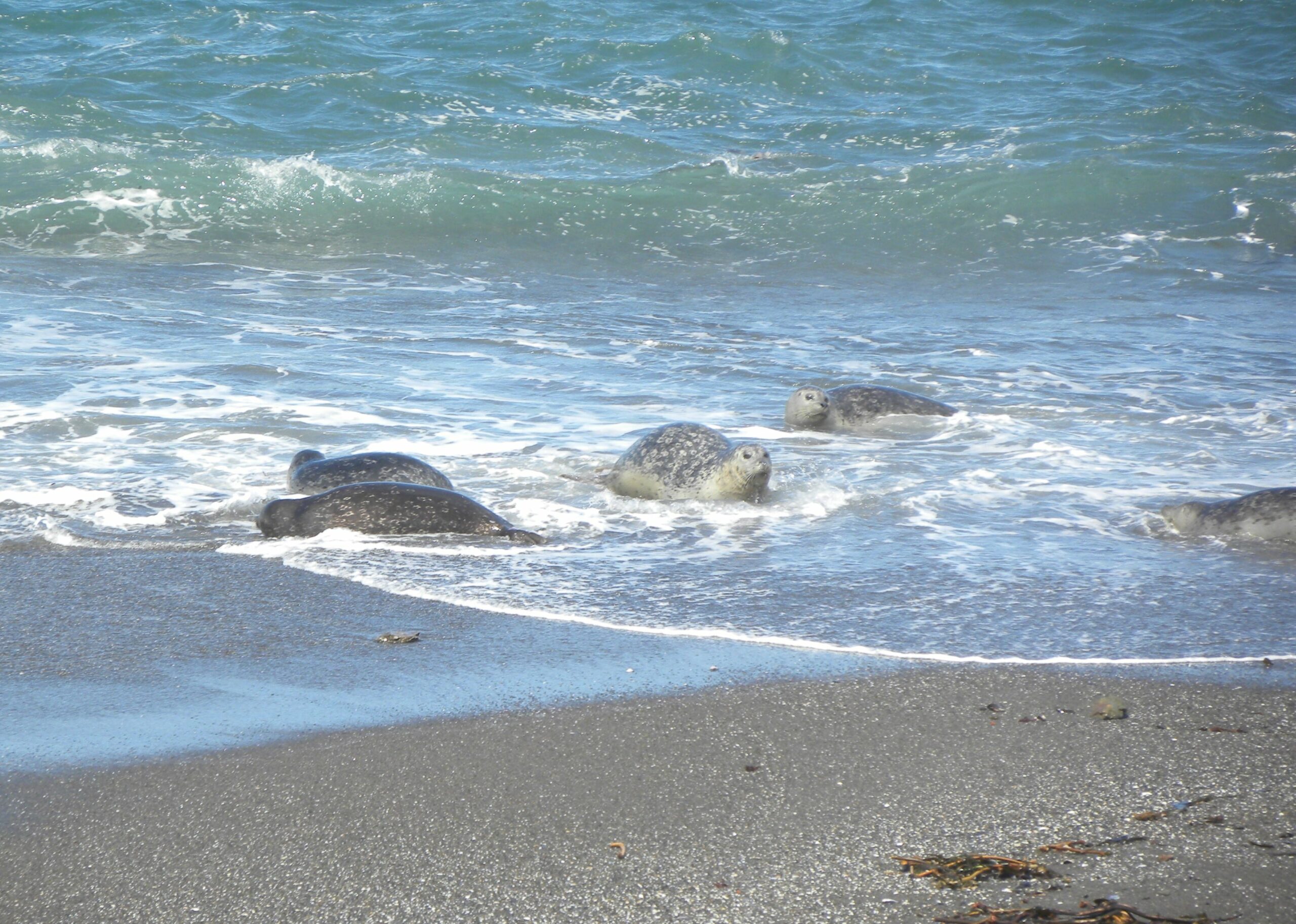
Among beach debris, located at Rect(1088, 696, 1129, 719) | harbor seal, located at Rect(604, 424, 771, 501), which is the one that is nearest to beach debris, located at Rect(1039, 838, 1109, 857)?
beach debris, located at Rect(1088, 696, 1129, 719)

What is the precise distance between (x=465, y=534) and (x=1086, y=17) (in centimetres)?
2080

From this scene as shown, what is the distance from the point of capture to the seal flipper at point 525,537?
4.79 metres

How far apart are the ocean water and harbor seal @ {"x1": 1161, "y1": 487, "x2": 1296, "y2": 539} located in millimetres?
104

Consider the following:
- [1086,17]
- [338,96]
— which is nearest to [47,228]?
[338,96]

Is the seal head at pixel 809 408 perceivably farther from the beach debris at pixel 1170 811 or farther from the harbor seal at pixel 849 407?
the beach debris at pixel 1170 811

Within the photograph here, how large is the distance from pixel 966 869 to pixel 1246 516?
299cm

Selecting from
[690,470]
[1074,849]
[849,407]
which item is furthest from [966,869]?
A: [849,407]

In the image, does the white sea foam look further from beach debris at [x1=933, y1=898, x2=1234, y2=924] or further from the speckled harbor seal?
beach debris at [x1=933, y1=898, x2=1234, y2=924]

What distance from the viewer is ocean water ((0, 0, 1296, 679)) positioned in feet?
14.9

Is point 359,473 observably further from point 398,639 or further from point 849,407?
point 849,407

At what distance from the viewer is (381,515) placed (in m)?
4.82

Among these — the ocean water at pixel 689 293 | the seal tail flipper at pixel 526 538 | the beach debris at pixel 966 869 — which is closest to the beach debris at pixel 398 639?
the ocean water at pixel 689 293

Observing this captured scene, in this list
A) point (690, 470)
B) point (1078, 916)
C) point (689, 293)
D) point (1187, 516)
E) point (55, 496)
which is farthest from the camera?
point (689, 293)

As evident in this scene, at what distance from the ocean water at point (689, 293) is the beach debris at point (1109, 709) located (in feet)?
1.19
